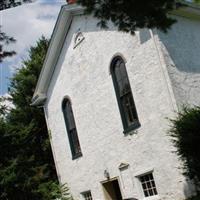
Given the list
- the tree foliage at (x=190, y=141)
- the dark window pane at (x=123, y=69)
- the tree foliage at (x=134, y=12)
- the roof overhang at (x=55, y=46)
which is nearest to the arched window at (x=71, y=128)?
the roof overhang at (x=55, y=46)

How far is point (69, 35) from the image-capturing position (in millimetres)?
20078

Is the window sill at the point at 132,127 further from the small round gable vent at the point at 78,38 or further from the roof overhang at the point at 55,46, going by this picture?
the roof overhang at the point at 55,46

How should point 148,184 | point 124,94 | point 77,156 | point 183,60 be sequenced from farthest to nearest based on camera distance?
point 77,156
point 124,94
point 148,184
point 183,60

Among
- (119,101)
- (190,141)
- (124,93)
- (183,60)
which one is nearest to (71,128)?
(119,101)

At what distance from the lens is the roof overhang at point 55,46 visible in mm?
19281

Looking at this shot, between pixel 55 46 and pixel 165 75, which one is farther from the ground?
pixel 55 46

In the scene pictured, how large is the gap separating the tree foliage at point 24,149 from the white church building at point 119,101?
1416 millimetres

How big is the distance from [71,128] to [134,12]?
12.3 m

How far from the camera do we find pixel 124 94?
54.5 ft

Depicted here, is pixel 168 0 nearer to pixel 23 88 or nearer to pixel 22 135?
pixel 22 135

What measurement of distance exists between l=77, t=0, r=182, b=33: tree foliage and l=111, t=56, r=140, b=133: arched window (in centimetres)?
680

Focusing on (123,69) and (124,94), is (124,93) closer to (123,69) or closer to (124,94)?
(124,94)

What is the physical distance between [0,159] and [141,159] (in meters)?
7.90

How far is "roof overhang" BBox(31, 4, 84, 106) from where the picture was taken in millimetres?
19281
